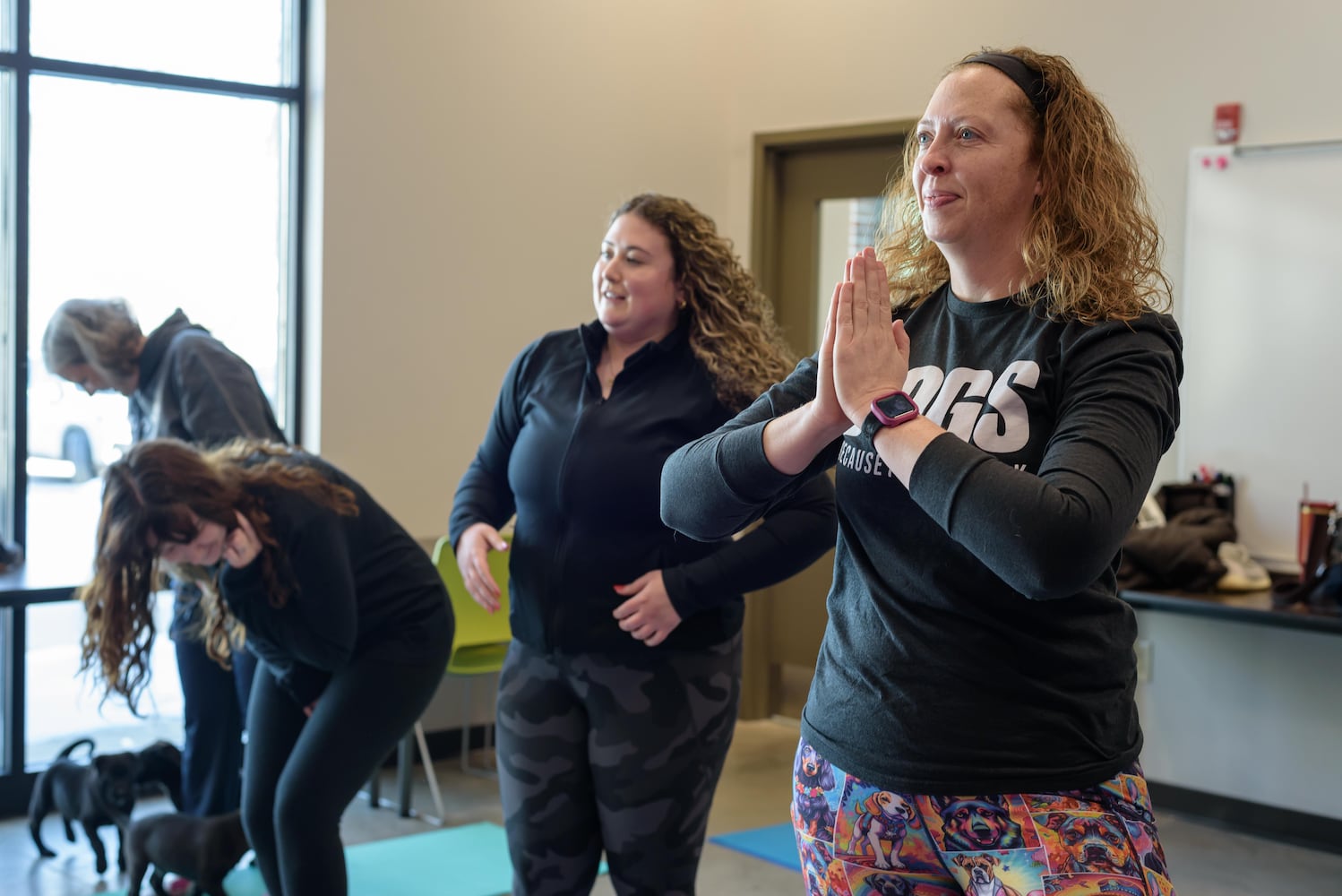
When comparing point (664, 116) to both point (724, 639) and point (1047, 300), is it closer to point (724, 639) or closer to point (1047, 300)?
point (724, 639)

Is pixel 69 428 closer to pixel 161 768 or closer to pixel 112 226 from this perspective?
pixel 112 226

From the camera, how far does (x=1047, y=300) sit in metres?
1.20

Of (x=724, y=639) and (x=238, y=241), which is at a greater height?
(x=238, y=241)

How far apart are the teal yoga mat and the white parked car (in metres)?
1.34

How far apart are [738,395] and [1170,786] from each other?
273 cm

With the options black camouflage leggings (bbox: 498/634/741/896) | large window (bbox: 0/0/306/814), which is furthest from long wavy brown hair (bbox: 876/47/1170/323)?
large window (bbox: 0/0/306/814)

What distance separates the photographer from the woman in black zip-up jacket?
82.0 inches

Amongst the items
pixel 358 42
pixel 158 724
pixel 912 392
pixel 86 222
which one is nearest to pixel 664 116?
pixel 358 42

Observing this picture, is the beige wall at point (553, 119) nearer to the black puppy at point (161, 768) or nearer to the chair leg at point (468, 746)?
the chair leg at point (468, 746)

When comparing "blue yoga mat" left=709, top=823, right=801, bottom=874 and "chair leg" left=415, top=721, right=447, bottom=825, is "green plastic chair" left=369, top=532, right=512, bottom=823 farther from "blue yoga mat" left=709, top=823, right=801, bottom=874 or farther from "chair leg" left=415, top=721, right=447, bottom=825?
"blue yoga mat" left=709, top=823, right=801, bottom=874

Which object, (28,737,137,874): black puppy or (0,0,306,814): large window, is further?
(0,0,306,814): large window

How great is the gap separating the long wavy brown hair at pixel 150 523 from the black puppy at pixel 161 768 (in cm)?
103

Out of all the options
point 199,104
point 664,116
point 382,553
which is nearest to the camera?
point 382,553

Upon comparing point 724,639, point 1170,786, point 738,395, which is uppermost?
point 738,395
